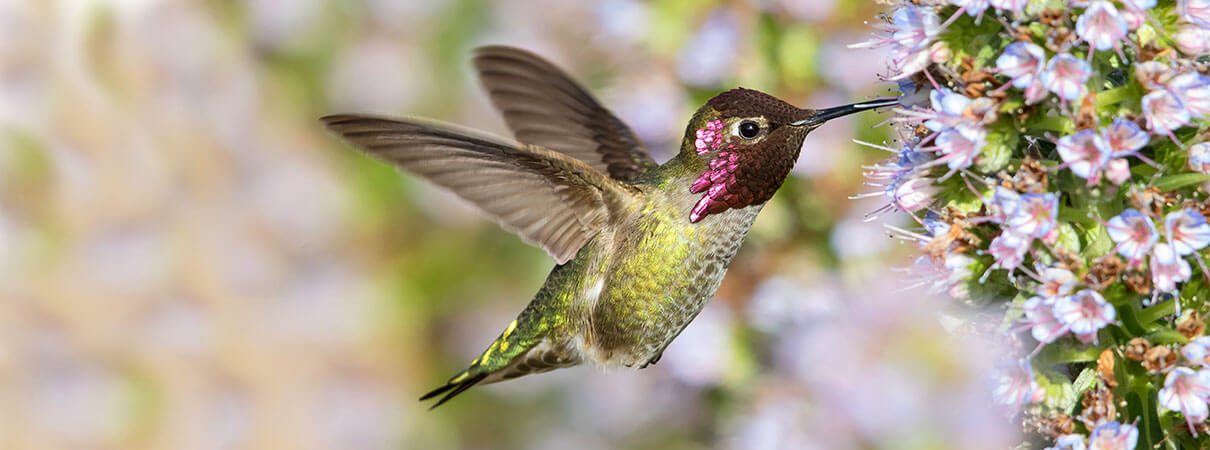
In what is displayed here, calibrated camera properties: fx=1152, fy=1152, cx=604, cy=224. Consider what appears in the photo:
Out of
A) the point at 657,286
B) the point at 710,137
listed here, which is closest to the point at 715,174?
the point at 710,137

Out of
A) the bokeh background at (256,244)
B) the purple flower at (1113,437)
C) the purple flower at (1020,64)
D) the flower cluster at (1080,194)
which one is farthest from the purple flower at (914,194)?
the bokeh background at (256,244)

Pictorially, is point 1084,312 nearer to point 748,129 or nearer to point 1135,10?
point 1135,10

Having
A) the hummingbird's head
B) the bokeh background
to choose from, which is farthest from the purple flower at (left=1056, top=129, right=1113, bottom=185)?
the bokeh background

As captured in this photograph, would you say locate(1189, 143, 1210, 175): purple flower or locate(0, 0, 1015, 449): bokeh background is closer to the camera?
locate(1189, 143, 1210, 175): purple flower

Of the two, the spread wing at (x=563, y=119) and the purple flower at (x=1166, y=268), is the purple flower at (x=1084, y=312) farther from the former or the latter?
the spread wing at (x=563, y=119)

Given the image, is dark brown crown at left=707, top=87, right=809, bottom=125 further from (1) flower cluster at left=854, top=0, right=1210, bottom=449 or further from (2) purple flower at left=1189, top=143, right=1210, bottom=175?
(2) purple flower at left=1189, top=143, right=1210, bottom=175
